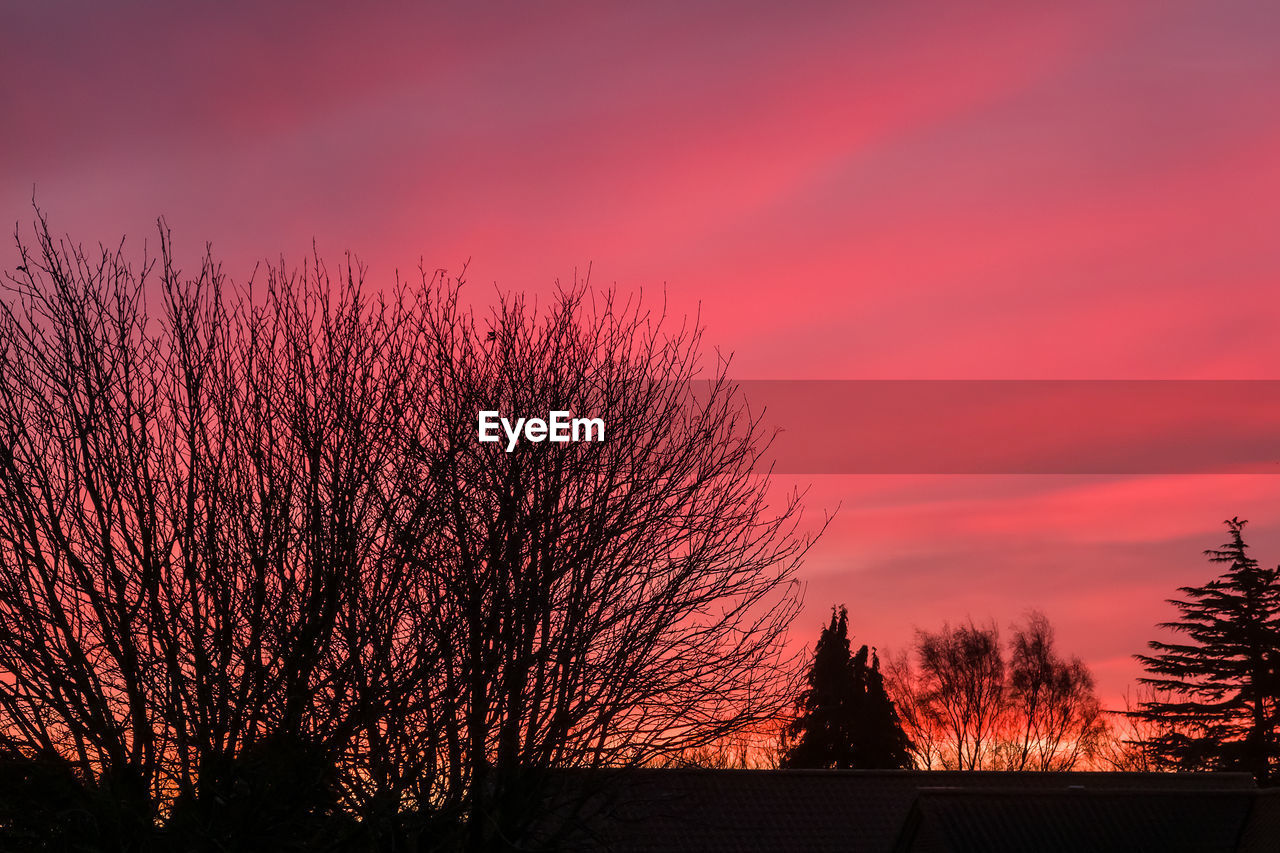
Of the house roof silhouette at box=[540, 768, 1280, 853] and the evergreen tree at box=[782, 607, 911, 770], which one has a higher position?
the evergreen tree at box=[782, 607, 911, 770]

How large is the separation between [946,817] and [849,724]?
28.4m

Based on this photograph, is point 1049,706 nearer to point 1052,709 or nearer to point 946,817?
point 1052,709

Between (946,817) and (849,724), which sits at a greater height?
(849,724)

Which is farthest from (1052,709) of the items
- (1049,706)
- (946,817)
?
(946,817)

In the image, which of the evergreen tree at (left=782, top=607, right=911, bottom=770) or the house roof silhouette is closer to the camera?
the house roof silhouette

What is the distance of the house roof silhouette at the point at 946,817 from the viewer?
119 ft

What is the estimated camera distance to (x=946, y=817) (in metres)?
36.6

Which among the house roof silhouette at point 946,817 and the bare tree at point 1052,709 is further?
the bare tree at point 1052,709

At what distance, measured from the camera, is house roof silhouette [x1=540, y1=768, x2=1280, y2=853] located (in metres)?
36.3

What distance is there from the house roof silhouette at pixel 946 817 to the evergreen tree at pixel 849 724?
2270cm

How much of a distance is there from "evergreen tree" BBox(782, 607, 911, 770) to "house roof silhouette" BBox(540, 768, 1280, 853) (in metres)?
22.7

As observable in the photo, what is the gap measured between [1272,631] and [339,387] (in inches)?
2242

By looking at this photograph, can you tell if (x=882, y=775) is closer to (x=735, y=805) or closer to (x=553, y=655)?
(x=735, y=805)

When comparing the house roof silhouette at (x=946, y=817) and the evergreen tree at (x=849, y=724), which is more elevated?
the evergreen tree at (x=849, y=724)
